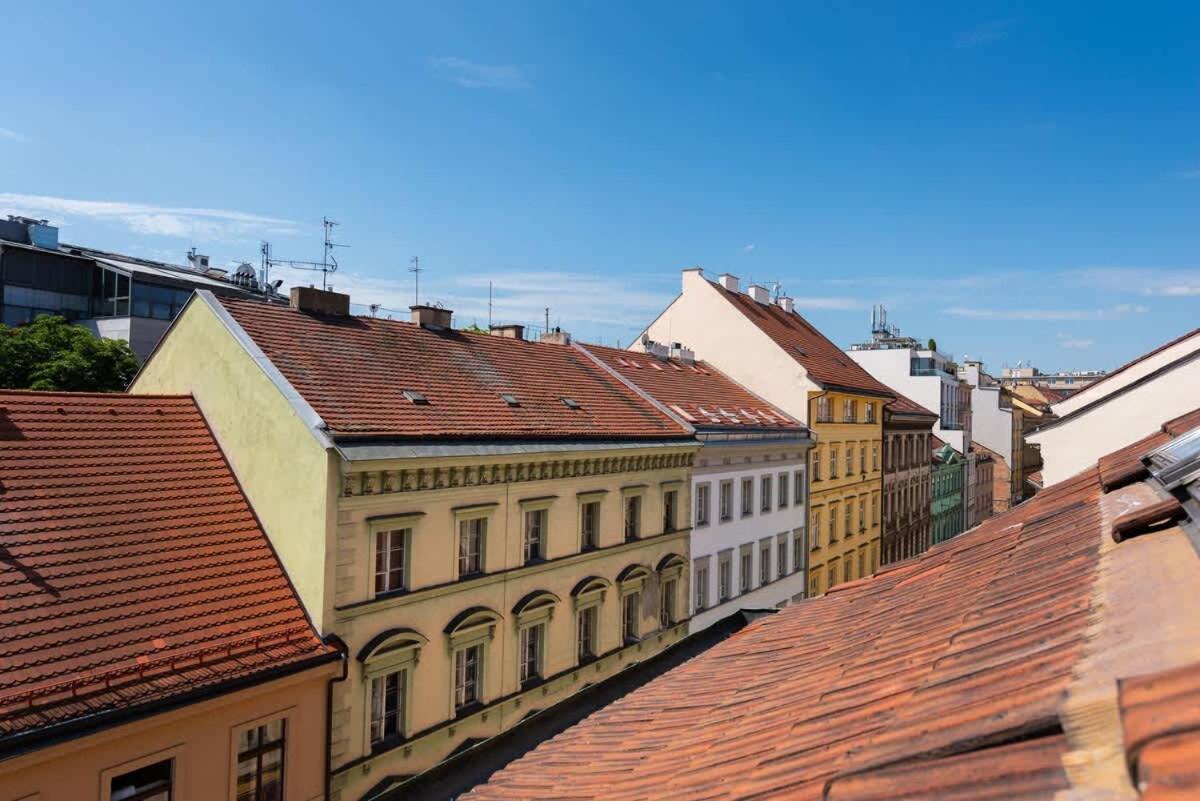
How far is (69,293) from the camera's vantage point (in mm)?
47156

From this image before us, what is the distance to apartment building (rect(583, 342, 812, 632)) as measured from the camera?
25812 mm

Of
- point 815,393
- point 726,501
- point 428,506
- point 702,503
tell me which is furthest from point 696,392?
point 428,506

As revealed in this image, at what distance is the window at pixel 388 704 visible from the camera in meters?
15.1

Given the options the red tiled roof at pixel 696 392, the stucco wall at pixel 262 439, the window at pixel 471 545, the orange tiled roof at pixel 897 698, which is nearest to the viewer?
the orange tiled roof at pixel 897 698

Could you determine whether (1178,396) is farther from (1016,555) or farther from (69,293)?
(69,293)

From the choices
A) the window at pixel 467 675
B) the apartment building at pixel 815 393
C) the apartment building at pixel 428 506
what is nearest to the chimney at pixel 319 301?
the apartment building at pixel 428 506

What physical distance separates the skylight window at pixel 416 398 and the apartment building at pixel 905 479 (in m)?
28.9

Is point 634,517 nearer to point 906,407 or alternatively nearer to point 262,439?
point 262,439

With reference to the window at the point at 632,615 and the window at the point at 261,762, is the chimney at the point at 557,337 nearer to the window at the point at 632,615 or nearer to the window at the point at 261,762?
the window at the point at 632,615

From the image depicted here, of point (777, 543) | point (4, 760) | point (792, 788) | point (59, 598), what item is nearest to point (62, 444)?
point (59, 598)

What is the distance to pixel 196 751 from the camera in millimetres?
11805

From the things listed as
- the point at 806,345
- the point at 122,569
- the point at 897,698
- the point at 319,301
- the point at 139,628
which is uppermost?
the point at 806,345

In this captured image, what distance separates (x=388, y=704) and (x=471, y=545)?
368 centimetres

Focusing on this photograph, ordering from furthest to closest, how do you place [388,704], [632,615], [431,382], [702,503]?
[702,503] → [632,615] → [431,382] → [388,704]
